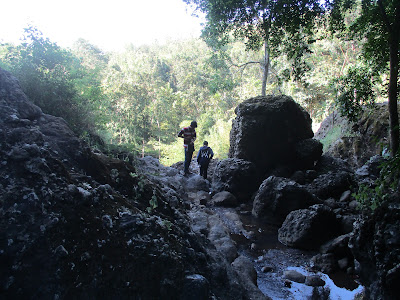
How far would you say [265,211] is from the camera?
773 cm

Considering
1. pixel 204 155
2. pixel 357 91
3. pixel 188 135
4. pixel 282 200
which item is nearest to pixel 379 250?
pixel 357 91

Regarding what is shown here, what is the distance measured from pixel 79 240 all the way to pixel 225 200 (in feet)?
24.4

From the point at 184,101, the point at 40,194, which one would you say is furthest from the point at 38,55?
the point at 184,101

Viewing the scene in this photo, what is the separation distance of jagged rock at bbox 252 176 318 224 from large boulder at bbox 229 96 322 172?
3.41 m

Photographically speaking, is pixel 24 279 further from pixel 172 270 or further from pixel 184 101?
pixel 184 101

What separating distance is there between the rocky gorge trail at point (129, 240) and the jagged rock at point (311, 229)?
24mm

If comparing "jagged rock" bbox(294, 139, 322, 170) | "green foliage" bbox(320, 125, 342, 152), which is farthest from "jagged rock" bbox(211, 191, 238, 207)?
"green foliage" bbox(320, 125, 342, 152)

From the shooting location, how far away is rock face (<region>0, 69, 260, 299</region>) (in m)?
1.76

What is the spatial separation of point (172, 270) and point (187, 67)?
47706 millimetres

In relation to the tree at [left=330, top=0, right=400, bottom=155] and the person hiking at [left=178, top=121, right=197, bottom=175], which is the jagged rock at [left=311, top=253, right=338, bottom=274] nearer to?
the tree at [left=330, top=0, right=400, bottom=155]

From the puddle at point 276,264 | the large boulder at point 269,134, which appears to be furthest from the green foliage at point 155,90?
the puddle at point 276,264

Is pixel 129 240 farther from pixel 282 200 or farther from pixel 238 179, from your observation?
pixel 238 179

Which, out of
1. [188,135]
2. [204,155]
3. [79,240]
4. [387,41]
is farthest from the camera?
[204,155]

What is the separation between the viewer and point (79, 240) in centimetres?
202
